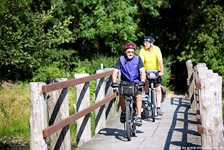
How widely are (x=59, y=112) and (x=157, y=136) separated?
7.78 feet

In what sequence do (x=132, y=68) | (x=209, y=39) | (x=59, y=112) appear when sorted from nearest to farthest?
1. (x=59, y=112)
2. (x=132, y=68)
3. (x=209, y=39)

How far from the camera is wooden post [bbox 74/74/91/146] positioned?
35.0ft

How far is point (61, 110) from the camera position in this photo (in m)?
9.23

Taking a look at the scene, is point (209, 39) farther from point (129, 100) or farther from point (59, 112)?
point (59, 112)

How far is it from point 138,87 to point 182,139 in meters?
1.26

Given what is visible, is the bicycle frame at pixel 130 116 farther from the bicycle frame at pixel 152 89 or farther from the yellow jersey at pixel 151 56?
the yellow jersey at pixel 151 56

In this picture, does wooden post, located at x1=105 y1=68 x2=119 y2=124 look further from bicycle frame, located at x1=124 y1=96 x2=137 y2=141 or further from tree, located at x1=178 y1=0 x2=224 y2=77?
tree, located at x1=178 y1=0 x2=224 y2=77

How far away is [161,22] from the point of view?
40219 millimetres

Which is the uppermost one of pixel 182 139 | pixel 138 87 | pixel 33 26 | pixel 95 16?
pixel 95 16

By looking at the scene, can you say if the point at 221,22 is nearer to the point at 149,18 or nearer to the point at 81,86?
the point at 149,18

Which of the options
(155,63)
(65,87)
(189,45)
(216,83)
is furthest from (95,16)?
(216,83)

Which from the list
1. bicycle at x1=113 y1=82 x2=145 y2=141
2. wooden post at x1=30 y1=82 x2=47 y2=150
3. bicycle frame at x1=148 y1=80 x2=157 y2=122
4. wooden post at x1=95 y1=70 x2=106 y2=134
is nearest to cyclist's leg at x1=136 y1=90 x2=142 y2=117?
bicycle at x1=113 y1=82 x2=145 y2=141

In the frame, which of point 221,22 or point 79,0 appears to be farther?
point 221,22

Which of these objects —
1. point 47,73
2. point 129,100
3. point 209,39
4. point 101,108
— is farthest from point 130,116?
point 209,39
